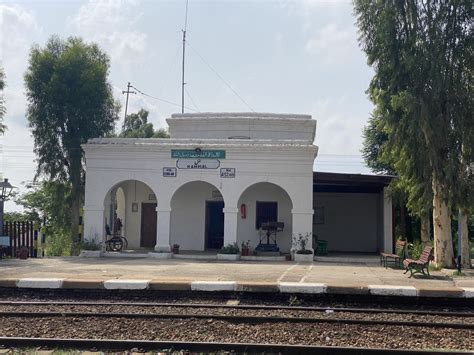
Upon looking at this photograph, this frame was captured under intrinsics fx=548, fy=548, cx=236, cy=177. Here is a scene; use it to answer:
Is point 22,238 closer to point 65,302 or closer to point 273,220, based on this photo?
point 273,220

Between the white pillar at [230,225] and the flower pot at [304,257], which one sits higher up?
the white pillar at [230,225]

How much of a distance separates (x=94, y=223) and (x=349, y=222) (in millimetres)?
11834

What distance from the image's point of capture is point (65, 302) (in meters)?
11.1

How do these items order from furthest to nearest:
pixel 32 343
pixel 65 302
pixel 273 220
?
pixel 273 220 → pixel 65 302 → pixel 32 343

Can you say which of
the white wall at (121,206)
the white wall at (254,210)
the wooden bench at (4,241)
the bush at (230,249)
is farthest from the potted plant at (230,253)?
the wooden bench at (4,241)

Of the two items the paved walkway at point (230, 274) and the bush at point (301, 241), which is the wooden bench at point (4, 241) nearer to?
the paved walkway at point (230, 274)

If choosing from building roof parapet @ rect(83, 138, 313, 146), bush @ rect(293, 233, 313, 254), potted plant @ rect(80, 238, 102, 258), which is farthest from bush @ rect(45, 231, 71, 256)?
bush @ rect(293, 233, 313, 254)

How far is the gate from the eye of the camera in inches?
837

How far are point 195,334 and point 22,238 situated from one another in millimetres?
15387

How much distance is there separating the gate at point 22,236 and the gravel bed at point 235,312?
11316mm

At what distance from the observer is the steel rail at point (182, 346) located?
23.9ft

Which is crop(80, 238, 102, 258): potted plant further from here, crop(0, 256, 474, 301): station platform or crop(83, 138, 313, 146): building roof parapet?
crop(83, 138, 313, 146): building roof parapet

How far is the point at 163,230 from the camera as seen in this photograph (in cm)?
2131

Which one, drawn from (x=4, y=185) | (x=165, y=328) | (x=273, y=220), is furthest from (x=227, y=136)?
(x=165, y=328)
